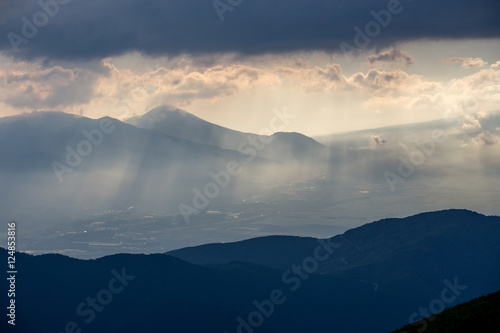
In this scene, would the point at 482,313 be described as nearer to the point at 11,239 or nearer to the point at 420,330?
the point at 420,330

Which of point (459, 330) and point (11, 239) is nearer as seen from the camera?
point (459, 330)

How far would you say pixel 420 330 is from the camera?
76.9 m

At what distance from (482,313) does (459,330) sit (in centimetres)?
411

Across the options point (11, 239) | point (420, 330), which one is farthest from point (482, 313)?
point (11, 239)

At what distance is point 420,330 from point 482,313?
9.18 m

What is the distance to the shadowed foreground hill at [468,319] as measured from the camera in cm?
6806

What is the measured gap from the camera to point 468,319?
7069 cm

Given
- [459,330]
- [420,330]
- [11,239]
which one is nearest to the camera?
[459,330]

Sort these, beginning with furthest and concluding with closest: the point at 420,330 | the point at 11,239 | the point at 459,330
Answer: the point at 11,239 < the point at 420,330 < the point at 459,330

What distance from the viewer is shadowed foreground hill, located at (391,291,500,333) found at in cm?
6806

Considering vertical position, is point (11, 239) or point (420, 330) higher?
point (11, 239)

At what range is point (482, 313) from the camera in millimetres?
70750

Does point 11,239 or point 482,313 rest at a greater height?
point 11,239

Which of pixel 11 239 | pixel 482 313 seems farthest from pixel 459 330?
pixel 11 239
